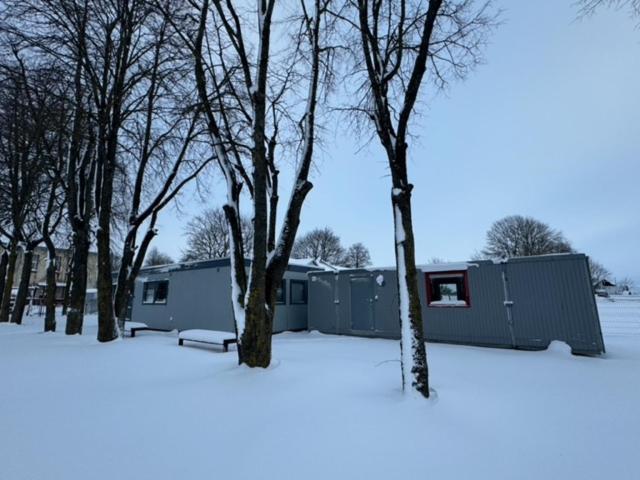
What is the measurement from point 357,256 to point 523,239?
1878cm

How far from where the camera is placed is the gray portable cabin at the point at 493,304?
7523 mm

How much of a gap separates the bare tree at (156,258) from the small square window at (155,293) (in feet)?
107

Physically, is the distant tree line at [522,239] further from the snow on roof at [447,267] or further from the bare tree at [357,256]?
the snow on roof at [447,267]

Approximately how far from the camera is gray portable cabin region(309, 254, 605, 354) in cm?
752

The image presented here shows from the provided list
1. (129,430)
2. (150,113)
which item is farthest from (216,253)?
(129,430)

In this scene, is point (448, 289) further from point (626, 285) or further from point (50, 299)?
point (626, 285)

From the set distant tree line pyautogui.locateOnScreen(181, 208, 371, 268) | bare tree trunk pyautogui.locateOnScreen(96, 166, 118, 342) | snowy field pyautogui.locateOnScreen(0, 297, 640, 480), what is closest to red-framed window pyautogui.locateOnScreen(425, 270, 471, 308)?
snowy field pyautogui.locateOnScreen(0, 297, 640, 480)

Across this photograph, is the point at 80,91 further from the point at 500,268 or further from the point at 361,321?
the point at 500,268

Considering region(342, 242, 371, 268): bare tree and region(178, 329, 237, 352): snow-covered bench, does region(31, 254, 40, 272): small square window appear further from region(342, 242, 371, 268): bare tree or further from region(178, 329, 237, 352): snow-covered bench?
region(178, 329, 237, 352): snow-covered bench

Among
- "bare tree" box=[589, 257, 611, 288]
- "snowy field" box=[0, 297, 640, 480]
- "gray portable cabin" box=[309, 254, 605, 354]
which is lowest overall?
"snowy field" box=[0, 297, 640, 480]

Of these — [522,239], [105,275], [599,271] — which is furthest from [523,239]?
[105,275]

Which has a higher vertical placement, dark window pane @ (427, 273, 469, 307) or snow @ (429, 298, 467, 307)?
dark window pane @ (427, 273, 469, 307)

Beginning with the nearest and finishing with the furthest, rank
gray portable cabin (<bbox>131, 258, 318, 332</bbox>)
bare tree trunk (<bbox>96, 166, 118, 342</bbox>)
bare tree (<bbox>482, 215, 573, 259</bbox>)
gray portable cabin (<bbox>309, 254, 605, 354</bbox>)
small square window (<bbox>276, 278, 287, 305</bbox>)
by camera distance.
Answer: gray portable cabin (<bbox>309, 254, 605, 354</bbox>), bare tree trunk (<bbox>96, 166, 118, 342</bbox>), gray portable cabin (<bbox>131, 258, 318, 332</bbox>), small square window (<bbox>276, 278, 287, 305</bbox>), bare tree (<bbox>482, 215, 573, 259</bbox>)

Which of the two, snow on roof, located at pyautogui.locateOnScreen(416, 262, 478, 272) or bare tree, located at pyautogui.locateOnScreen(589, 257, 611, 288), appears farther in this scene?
bare tree, located at pyautogui.locateOnScreen(589, 257, 611, 288)
